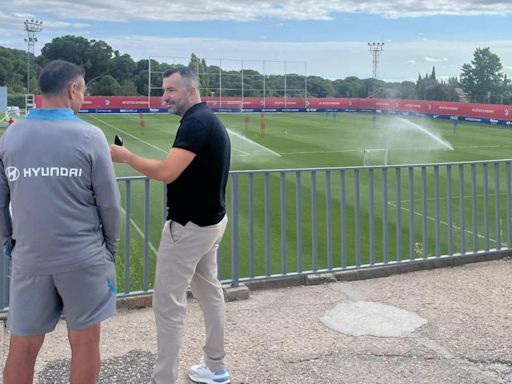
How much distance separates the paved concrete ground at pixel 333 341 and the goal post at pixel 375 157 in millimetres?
18455

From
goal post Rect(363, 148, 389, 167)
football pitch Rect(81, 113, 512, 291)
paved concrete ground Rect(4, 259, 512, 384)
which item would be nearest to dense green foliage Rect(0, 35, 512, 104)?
football pitch Rect(81, 113, 512, 291)

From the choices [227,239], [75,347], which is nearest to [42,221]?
[75,347]

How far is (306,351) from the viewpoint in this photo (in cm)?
476

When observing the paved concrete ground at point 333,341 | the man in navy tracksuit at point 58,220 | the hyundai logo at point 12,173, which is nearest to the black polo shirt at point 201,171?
the man in navy tracksuit at point 58,220

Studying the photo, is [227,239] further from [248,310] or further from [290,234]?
[248,310]

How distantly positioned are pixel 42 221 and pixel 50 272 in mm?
246

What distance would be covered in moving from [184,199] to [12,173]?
106 centimetres

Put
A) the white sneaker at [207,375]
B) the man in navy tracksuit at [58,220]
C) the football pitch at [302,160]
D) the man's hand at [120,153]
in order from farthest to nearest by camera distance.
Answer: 1. the football pitch at [302,160]
2. the white sneaker at [207,375]
3. the man's hand at [120,153]
4. the man in navy tracksuit at [58,220]

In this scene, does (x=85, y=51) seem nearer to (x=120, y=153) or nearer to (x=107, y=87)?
(x=107, y=87)

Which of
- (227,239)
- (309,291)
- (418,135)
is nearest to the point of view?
(309,291)

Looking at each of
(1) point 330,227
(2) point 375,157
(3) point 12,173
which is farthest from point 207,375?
(2) point 375,157

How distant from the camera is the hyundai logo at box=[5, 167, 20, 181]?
315 cm

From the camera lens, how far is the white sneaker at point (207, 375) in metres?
4.21

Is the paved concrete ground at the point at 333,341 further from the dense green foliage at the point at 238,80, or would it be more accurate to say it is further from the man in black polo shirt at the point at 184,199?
the dense green foliage at the point at 238,80
